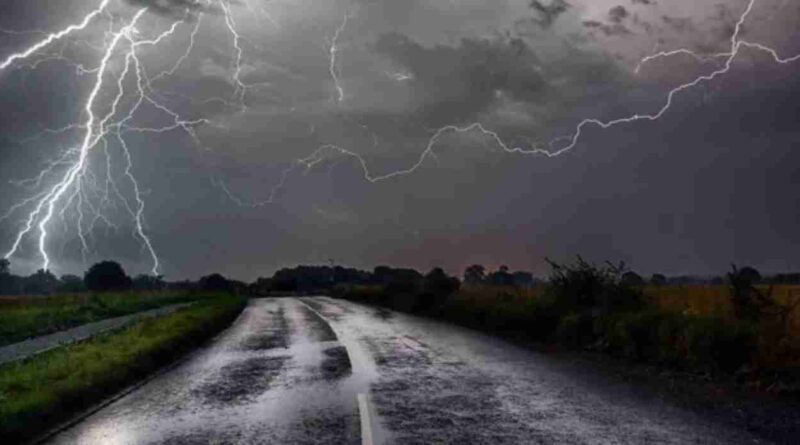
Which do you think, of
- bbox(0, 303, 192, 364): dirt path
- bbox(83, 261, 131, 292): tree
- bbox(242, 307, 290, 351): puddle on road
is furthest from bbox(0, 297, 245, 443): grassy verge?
bbox(83, 261, 131, 292): tree

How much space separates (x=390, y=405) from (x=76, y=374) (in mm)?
6068

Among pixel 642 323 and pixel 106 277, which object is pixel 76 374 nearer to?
pixel 642 323

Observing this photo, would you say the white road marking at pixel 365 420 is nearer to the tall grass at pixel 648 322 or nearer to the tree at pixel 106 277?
the tall grass at pixel 648 322

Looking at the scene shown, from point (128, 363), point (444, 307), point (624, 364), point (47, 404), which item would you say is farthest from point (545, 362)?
point (444, 307)

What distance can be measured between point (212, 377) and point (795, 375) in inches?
386

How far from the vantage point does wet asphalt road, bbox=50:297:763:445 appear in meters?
8.32

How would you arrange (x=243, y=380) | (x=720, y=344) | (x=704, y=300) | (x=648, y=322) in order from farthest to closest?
(x=704, y=300), (x=648, y=322), (x=720, y=344), (x=243, y=380)

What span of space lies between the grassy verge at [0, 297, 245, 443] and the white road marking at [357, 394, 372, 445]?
4.03m

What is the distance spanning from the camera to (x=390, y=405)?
33.7 ft

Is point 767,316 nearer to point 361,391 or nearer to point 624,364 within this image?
point 624,364

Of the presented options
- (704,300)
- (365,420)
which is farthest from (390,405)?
(704,300)

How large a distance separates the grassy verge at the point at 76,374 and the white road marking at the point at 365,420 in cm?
403

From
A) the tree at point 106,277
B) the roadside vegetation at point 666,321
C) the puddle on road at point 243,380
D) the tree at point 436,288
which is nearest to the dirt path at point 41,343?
the puddle on road at point 243,380

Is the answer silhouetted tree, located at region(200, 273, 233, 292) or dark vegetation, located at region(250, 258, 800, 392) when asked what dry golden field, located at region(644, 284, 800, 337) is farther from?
silhouetted tree, located at region(200, 273, 233, 292)
